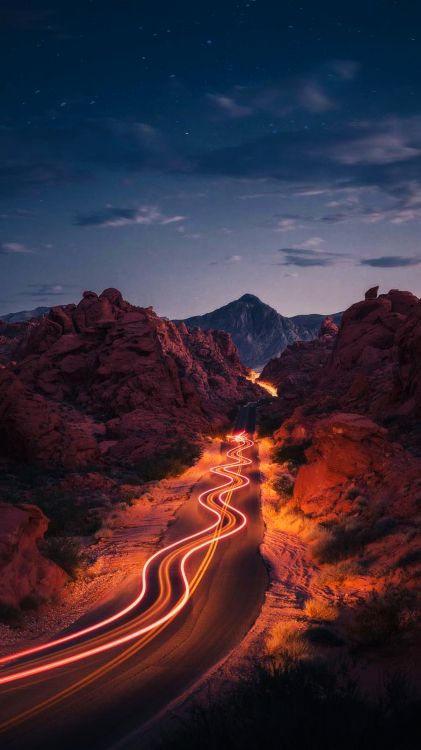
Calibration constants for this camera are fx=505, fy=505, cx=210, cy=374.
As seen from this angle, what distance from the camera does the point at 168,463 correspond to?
120 feet

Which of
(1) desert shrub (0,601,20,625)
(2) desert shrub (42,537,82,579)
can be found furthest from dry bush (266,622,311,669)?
(2) desert shrub (42,537,82,579)

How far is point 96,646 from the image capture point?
1015cm

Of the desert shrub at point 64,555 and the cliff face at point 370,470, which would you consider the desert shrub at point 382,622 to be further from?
the desert shrub at point 64,555

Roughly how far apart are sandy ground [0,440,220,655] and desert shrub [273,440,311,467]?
7897 mm

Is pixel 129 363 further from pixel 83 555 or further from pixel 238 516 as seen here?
pixel 83 555

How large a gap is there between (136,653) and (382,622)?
474cm

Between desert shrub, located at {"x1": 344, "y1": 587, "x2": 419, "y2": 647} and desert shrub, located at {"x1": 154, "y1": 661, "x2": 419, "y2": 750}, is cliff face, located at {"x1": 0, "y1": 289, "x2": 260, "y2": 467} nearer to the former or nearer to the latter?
desert shrub, located at {"x1": 344, "y1": 587, "x2": 419, "y2": 647}

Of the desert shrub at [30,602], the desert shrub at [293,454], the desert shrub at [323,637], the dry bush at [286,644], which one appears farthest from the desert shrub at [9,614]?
the desert shrub at [293,454]

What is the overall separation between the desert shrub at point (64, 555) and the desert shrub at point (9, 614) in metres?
3.35

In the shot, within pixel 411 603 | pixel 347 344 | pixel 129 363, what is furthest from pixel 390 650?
pixel 347 344

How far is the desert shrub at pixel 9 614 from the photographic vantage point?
1114 centimetres

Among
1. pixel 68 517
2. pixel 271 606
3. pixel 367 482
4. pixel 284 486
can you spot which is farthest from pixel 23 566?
pixel 284 486

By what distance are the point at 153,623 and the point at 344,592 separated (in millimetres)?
4981

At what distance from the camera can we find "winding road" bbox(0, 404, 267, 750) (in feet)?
23.8
